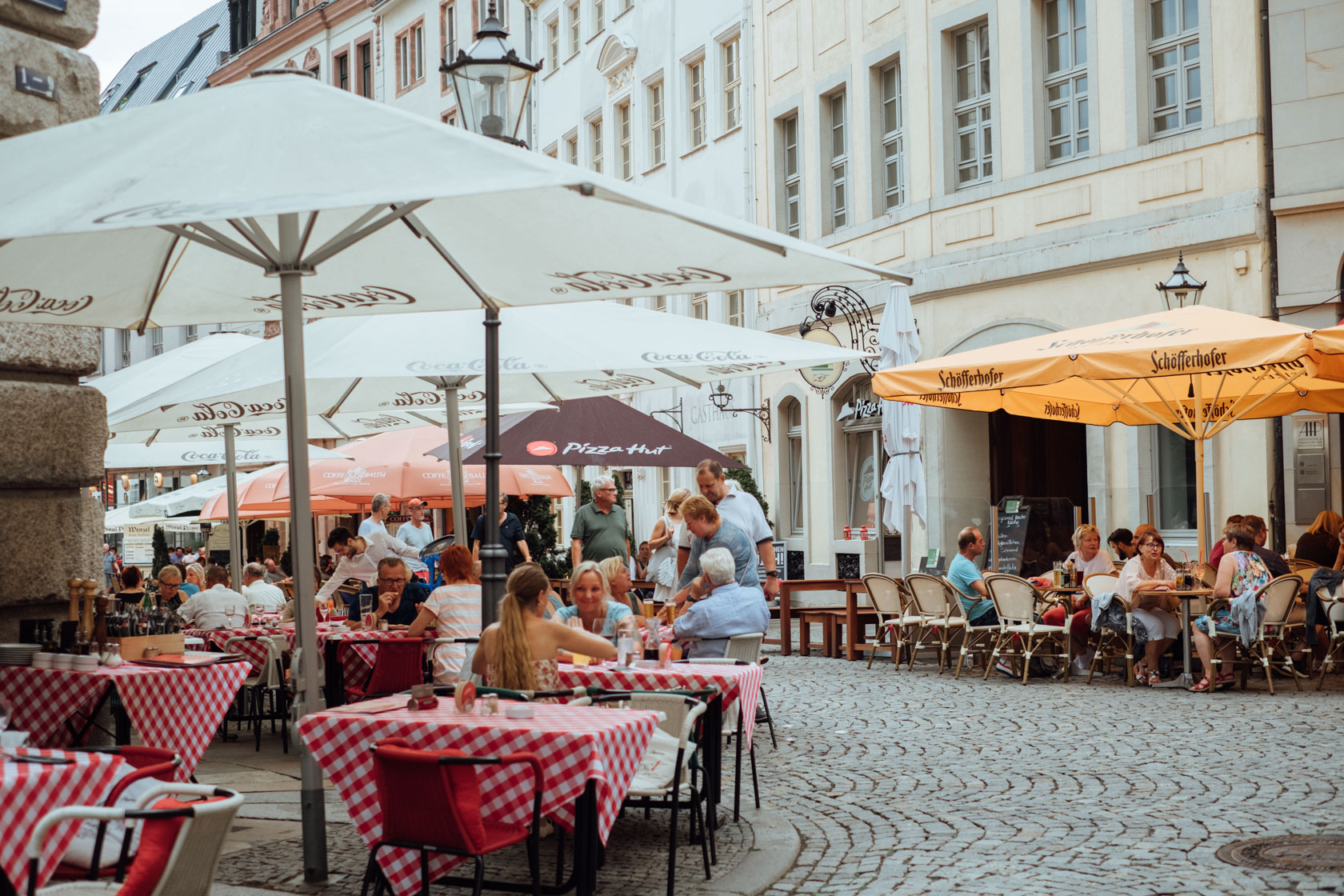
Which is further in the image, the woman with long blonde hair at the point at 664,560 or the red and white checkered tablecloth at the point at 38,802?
the woman with long blonde hair at the point at 664,560

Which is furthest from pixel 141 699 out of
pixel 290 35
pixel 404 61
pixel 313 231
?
pixel 290 35

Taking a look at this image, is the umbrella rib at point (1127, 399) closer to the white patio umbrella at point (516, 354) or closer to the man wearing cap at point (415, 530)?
the white patio umbrella at point (516, 354)

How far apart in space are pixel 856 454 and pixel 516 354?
15054 millimetres

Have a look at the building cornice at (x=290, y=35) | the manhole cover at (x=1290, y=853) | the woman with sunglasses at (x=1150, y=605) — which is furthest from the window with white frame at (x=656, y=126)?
the manhole cover at (x=1290, y=853)

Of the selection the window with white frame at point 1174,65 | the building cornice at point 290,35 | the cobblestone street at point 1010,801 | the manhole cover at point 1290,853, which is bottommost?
the cobblestone street at point 1010,801

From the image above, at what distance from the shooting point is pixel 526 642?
6887 mm

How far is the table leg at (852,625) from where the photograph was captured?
15844 mm

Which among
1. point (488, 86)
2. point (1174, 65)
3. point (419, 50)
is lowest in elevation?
point (488, 86)

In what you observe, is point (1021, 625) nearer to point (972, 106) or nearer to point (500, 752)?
point (500, 752)

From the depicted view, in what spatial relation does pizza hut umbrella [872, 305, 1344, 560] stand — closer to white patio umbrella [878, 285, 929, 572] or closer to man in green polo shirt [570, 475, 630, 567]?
white patio umbrella [878, 285, 929, 572]

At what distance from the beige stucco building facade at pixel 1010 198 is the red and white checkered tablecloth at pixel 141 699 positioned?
1243 cm

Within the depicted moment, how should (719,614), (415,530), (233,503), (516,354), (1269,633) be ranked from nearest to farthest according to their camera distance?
(719,614) → (516,354) → (1269,633) → (233,503) → (415,530)

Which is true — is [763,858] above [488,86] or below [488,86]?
→ below

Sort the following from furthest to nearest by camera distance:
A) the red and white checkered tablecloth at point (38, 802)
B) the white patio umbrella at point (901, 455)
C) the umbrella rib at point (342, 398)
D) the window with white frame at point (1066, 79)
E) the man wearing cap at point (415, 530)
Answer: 1. the window with white frame at point (1066, 79)
2. the man wearing cap at point (415, 530)
3. the white patio umbrella at point (901, 455)
4. the umbrella rib at point (342, 398)
5. the red and white checkered tablecloth at point (38, 802)
